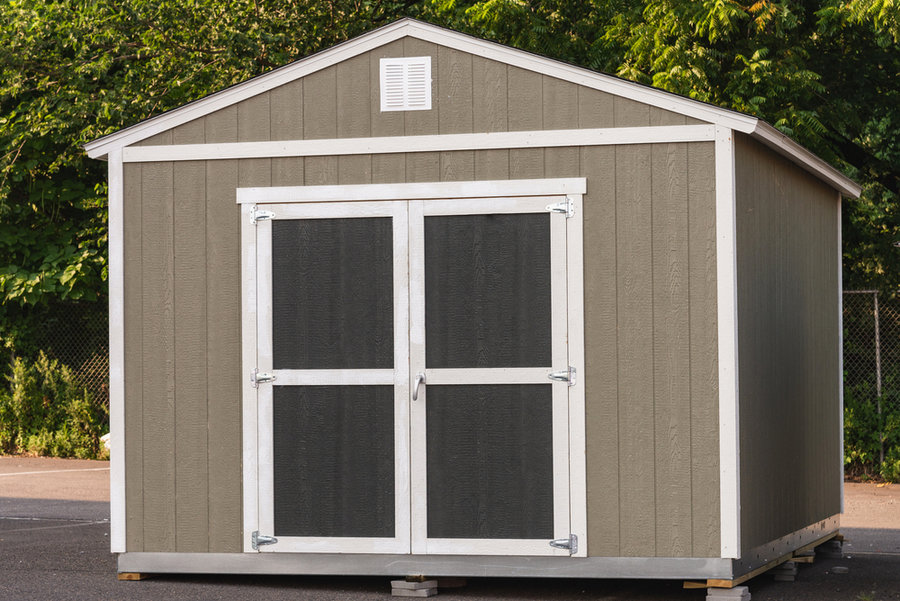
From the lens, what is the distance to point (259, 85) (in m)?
7.09

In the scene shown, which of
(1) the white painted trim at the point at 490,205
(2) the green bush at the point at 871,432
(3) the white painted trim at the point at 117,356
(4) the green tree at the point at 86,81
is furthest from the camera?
(4) the green tree at the point at 86,81

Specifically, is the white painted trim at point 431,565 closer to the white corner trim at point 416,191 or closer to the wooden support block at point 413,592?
the wooden support block at point 413,592

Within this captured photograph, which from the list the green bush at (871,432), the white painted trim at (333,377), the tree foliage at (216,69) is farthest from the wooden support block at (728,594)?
the tree foliage at (216,69)

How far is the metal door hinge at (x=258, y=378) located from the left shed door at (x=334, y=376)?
20 mm

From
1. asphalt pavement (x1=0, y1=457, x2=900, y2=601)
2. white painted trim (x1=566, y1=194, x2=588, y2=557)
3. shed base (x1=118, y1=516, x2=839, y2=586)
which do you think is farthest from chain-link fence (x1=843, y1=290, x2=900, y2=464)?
white painted trim (x1=566, y1=194, x2=588, y2=557)

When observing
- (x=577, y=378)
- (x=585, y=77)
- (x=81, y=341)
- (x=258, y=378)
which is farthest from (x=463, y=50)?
(x=81, y=341)

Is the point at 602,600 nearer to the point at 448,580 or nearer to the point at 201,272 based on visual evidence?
the point at 448,580

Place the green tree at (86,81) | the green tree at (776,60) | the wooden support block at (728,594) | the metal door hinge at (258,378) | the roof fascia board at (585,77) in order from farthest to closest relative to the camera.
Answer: the green tree at (86,81) < the green tree at (776,60) < the metal door hinge at (258,378) < the roof fascia board at (585,77) < the wooden support block at (728,594)

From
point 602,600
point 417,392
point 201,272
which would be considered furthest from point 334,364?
point 602,600

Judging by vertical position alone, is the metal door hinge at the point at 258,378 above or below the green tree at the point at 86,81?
below

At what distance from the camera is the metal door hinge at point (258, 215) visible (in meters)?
6.99

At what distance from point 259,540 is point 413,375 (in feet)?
4.18

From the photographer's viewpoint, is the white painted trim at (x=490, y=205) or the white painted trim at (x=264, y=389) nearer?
the white painted trim at (x=490, y=205)

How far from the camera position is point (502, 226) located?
22.3ft
